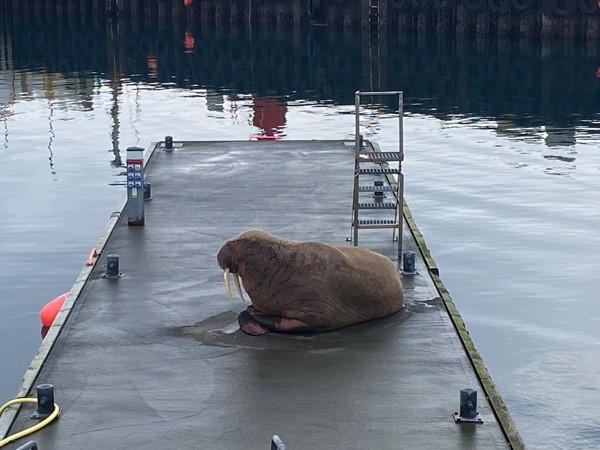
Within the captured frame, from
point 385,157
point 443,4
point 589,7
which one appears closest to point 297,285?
point 385,157

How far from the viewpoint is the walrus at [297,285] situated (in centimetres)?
1197

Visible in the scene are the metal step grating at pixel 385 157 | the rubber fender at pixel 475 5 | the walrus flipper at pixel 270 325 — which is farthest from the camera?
the rubber fender at pixel 475 5

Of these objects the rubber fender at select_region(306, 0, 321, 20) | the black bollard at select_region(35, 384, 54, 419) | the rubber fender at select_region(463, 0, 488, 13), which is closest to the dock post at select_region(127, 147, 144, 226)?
the black bollard at select_region(35, 384, 54, 419)

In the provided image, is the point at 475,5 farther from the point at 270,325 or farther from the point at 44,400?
the point at 44,400

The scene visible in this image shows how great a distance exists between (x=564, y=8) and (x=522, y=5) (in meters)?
1.93

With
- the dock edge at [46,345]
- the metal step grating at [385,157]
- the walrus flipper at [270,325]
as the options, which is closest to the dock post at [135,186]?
the dock edge at [46,345]

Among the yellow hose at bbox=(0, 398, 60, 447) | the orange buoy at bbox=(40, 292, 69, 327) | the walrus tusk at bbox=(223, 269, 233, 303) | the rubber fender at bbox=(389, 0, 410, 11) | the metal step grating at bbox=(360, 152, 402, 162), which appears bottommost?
the orange buoy at bbox=(40, 292, 69, 327)

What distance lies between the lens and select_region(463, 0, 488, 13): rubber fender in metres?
56.3

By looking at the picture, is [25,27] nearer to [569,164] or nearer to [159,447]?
[569,164]

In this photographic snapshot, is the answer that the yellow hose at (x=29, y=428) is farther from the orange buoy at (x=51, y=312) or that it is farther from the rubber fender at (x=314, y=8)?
the rubber fender at (x=314, y=8)

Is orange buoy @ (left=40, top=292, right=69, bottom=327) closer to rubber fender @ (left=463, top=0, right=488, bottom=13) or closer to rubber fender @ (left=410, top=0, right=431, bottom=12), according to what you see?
rubber fender @ (left=463, top=0, right=488, bottom=13)

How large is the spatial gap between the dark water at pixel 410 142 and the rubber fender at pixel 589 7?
154 cm

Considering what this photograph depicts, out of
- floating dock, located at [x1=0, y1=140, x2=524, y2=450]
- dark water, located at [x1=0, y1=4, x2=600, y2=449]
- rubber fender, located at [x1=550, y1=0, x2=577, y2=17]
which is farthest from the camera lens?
rubber fender, located at [x1=550, y1=0, x2=577, y2=17]

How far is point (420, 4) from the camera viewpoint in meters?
58.8
